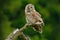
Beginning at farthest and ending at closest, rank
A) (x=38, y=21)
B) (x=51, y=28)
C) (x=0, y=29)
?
(x=51, y=28), (x=0, y=29), (x=38, y=21)

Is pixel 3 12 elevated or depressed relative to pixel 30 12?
elevated

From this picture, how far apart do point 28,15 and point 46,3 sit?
8.89 meters

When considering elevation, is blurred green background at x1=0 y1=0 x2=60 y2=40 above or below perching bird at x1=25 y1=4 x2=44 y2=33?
above

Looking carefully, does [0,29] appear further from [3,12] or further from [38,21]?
[38,21]

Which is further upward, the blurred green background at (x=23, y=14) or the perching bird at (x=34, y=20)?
the blurred green background at (x=23, y=14)

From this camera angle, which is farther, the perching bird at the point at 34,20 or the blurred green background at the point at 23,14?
the blurred green background at the point at 23,14

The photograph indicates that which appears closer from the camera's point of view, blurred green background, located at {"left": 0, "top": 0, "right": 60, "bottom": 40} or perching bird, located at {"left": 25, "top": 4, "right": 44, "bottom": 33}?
perching bird, located at {"left": 25, "top": 4, "right": 44, "bottom": 33}

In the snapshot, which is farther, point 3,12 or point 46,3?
point 46,3

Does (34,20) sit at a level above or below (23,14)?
below

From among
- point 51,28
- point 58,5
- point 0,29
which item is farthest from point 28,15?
point 58,5

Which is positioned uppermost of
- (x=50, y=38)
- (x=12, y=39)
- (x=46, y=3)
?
(x=46, y=3)

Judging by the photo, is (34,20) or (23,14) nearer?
(34,20)

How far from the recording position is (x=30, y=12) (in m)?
3.87

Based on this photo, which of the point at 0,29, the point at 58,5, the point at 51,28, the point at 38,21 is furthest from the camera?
the point at 58,5
